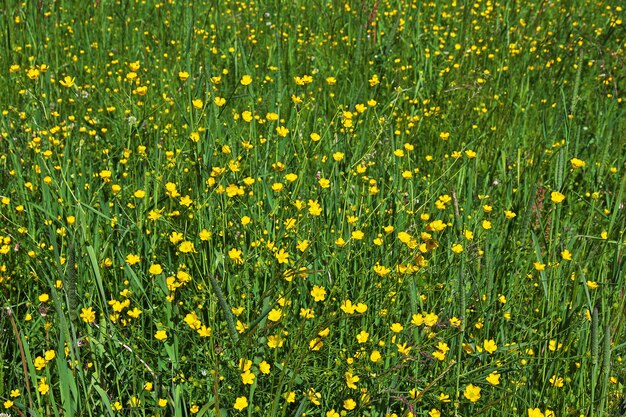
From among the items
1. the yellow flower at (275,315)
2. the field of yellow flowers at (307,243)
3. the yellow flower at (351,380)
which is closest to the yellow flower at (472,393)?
the field of yellow flowers at (307,243)

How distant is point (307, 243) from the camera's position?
6.19ft

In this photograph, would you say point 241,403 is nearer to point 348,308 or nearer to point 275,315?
point 275,315

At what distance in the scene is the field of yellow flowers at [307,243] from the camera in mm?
1751

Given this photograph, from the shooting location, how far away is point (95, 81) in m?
3.38

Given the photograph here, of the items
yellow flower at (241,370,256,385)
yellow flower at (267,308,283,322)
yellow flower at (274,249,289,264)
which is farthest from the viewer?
yellow flower at (274,249,289,264)

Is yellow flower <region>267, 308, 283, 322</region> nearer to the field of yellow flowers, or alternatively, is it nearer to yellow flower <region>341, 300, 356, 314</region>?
the field of yellow flowers

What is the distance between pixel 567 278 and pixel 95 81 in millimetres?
2459

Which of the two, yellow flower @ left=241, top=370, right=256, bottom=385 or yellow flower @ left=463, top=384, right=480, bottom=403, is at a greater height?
yellow flower @ left=241, top=370, right=256, bottom=385

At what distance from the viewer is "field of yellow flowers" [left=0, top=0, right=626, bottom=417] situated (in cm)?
175

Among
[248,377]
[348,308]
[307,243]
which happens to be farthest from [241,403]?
[307,243]

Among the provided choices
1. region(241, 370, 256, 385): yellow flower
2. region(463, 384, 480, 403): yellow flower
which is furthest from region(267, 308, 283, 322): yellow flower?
region(463, 384, 480, 403): yellow flower

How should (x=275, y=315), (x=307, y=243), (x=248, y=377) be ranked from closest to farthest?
(x=248, y=377) < (x=275, y=315) < (x=307, y=243)

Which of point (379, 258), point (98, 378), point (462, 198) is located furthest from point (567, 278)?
point (98, 378)

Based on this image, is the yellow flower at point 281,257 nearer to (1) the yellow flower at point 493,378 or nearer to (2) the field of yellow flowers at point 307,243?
(2) the field of yellow flowers at point 307,243
